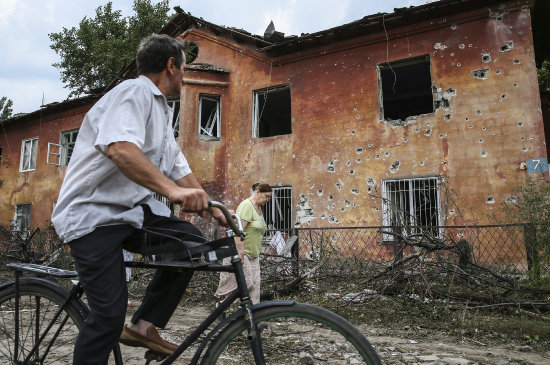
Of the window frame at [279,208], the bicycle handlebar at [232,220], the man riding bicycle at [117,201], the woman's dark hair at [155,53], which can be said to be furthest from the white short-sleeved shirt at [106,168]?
the window frame at [279,208]

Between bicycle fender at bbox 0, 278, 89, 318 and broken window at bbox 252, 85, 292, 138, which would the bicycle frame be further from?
broken window at bbox 252, 85, 292, 138

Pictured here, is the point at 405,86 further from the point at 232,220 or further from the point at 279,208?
the point at 232,220

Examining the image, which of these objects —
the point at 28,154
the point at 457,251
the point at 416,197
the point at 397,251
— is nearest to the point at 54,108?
the point at 28,154

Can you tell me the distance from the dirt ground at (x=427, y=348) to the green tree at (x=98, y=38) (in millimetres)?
21058

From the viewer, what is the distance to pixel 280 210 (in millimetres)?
11688

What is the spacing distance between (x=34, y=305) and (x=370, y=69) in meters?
10.2

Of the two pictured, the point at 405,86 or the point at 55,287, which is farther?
the point at 405,86

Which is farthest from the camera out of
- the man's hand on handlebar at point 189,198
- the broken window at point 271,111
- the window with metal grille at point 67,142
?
the window with metal grille at point 67,142

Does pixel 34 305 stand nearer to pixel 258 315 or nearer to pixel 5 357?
pixel 5 357

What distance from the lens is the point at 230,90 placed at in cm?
1308

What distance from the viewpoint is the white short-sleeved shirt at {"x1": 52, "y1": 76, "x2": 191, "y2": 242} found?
1.70m

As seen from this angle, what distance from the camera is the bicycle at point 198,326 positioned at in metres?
1.71

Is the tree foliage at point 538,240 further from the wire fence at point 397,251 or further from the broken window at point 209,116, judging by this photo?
the broken window at point 209,116

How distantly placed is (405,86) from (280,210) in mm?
5905
